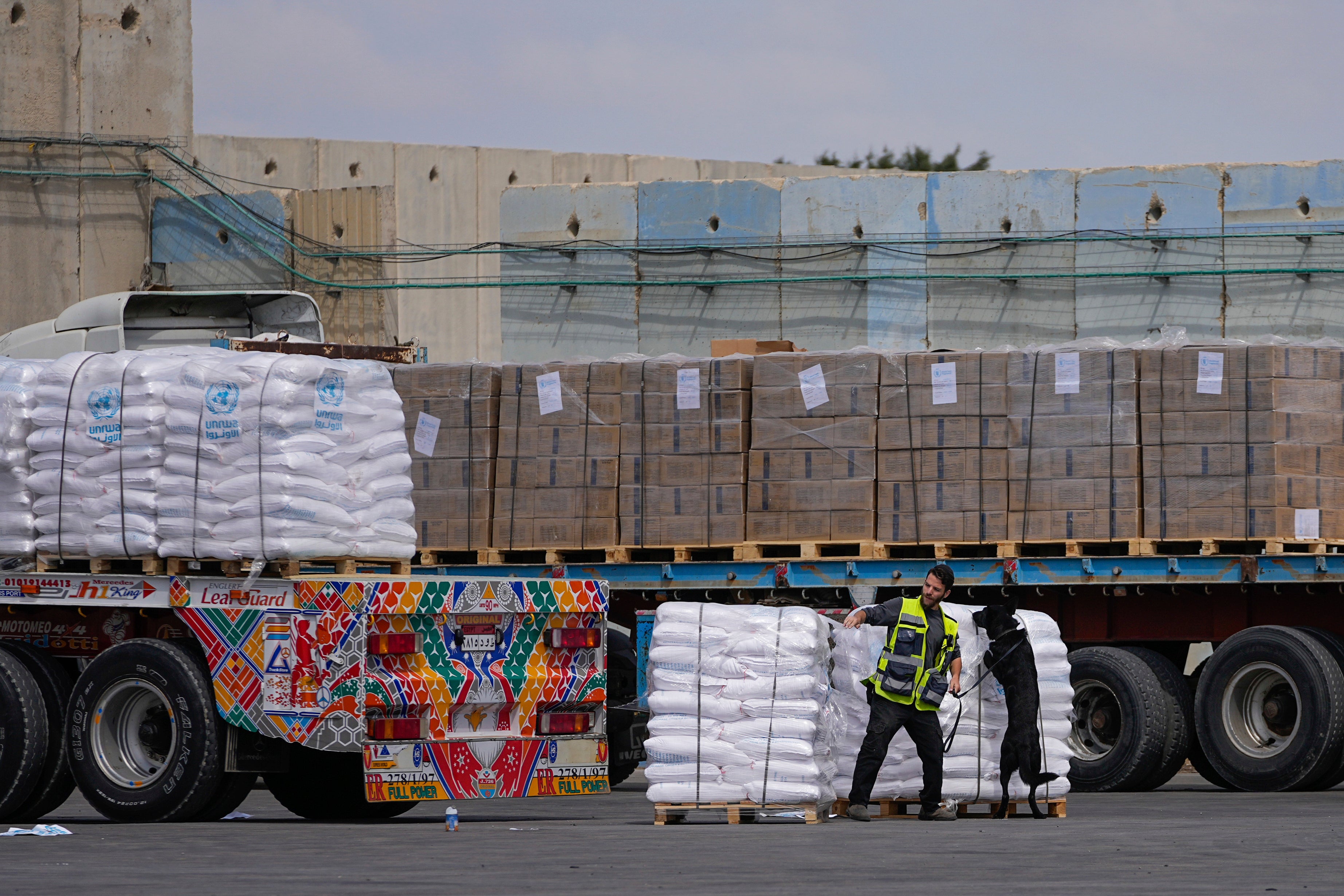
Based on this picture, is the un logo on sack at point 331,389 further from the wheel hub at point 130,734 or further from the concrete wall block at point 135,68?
the concrete wall block at point 135,68

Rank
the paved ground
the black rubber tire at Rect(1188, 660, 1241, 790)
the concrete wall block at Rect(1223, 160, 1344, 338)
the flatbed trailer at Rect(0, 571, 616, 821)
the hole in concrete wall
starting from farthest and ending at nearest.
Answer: the hole in concrete wall
the concrete wall block at Rect(1223, 160, 1344, 338)
the black rubber tire at Rect(1188, 660, 1241, 790)
the flatbed trailer at Rect(0, 571, 616, 821)
the paved ground

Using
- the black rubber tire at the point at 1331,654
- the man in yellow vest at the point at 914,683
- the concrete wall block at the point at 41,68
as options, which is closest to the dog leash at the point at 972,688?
the man in yellow vest at the point at 914,683

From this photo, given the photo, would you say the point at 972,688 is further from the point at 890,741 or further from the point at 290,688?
the point at 290,688

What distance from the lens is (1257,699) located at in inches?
506

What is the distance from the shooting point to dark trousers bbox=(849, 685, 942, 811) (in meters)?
10.4

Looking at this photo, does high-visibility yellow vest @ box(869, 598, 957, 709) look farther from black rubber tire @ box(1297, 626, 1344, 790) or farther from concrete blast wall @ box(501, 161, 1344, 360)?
concrete blast wall @ box(501, 161, 1344, 360)

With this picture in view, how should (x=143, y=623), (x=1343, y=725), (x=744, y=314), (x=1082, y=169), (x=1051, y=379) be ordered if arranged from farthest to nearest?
(x=744, y=314) < (x=1082, y=169) < (x=1051, y=379) < (x=1343, y=725) < (x=143, y=623)

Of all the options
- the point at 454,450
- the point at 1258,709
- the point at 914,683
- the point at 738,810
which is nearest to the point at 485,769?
the point at 738,810

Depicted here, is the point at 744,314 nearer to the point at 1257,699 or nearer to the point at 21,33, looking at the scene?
the point at 21,33

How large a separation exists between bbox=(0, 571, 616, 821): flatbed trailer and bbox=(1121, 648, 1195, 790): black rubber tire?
4.24m

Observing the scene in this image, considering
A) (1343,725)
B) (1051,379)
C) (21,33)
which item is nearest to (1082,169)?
(1051,379)

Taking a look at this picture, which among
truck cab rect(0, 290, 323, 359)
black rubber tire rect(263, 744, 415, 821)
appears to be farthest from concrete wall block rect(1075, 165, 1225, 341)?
black rubber tire rect(263, 744, 415, 821)

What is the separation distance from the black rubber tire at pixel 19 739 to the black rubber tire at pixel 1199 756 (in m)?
7.15

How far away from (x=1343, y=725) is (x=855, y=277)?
1222 cm
